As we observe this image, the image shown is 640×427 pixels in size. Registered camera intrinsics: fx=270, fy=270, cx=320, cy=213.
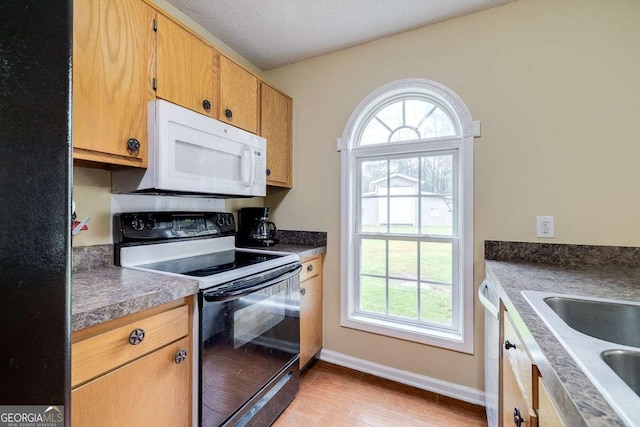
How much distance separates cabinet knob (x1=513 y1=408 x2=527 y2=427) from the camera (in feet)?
2.53

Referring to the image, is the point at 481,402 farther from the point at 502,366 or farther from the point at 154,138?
the point at 154,138

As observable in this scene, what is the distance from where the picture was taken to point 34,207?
0.35 m

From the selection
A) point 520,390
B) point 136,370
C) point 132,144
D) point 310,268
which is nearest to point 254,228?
point 310,268

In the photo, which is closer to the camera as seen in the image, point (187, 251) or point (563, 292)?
point (563, 292)

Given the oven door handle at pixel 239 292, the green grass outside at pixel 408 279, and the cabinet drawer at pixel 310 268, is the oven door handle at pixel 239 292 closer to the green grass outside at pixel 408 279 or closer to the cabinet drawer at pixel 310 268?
the cabinet drawer at pixel 310 268

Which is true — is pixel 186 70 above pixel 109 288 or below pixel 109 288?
above

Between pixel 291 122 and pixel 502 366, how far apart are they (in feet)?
6.89

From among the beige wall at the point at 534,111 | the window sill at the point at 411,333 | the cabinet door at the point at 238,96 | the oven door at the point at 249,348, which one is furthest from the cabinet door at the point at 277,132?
the window sill at the point at 411,333

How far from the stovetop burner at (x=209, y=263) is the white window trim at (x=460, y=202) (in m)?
0.69

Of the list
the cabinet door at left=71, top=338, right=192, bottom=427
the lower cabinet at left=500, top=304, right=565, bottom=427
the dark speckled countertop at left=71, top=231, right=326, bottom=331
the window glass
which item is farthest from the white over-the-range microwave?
the lower cabinet at left=500, top=304, right=565, bottom=427

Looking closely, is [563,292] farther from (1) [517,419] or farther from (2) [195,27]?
(2) [195,27]

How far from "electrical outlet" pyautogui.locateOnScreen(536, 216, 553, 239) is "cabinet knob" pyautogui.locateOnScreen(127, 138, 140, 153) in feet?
7.09

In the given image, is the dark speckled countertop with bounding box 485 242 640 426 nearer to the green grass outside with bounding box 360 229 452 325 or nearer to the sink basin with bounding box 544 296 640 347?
the sink basin with bounding box 544 296 640 347

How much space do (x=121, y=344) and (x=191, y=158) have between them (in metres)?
0.90
